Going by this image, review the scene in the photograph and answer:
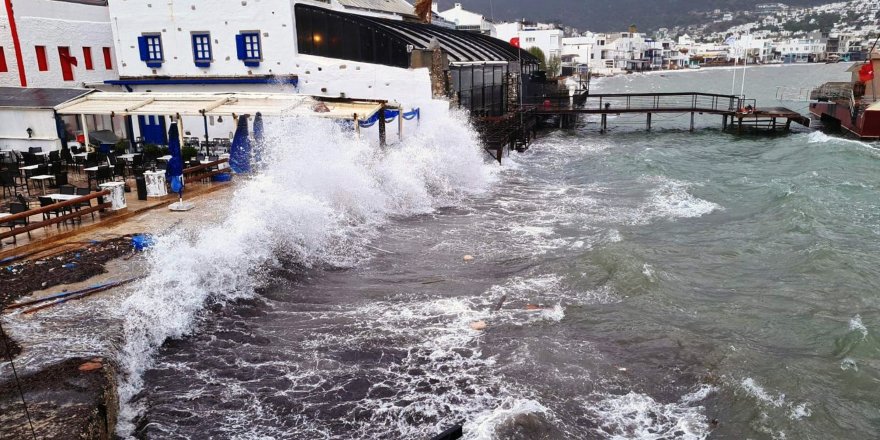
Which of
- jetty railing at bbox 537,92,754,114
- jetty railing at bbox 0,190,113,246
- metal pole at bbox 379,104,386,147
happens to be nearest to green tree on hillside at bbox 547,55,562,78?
jetty railing at bbox 537,92,754,114

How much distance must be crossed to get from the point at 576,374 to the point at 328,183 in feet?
37.0

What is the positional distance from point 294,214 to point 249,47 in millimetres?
14969

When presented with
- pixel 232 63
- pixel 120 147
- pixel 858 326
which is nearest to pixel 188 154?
pixel 120 147

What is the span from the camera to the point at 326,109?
2000 cm

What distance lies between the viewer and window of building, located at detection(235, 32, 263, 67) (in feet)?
91.1

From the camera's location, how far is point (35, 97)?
75.2 feet

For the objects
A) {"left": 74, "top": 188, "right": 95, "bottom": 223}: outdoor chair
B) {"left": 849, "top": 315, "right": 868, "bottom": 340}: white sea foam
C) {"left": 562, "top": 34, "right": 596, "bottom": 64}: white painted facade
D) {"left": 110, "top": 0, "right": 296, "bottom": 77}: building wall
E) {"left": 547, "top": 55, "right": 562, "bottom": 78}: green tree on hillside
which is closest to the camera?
{"left": 849, "top": 315, "right": 868, "bottom": 340}: white sea foam

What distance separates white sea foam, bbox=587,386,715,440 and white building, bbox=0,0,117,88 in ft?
89.1

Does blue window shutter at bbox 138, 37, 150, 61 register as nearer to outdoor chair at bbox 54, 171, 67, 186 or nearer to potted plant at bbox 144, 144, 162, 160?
potted plant at bbox 144, 144, 162, 160

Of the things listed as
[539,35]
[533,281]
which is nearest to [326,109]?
[533,281]

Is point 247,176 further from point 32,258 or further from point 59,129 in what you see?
point 32,258

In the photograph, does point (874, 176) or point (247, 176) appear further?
point (874, 176)

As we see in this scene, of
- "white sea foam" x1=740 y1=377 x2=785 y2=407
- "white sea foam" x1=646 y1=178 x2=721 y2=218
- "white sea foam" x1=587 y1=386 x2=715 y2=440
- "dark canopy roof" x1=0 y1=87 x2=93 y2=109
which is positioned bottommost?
"white sea foam" x1=740 y1=377 x2=785 y2=407

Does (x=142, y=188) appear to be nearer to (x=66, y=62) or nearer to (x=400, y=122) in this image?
(x=400, y=122)
